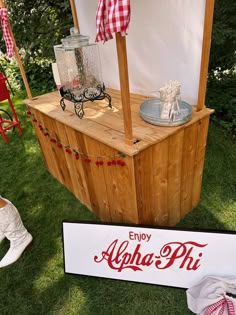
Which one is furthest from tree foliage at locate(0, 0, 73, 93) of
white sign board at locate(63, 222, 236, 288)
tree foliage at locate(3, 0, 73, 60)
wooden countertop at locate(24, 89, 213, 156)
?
white sign board at locate(63, 222, 236, 288)

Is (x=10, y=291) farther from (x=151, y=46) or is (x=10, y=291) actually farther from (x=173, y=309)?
(x=151, y=46)

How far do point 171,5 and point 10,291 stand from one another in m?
2.02

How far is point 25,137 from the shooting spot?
335cm

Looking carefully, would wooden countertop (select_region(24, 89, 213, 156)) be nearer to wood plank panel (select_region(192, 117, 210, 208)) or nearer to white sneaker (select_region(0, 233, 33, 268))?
wood plank panel (select_region(192, 117, 210, 208))

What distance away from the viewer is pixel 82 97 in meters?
1.81

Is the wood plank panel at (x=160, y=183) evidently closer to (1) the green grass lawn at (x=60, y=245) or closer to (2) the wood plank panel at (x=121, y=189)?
(2) the wood plank panel at (x=121, y=189)

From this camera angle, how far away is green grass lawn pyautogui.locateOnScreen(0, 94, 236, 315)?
4.86ft

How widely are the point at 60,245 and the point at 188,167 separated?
1.06m

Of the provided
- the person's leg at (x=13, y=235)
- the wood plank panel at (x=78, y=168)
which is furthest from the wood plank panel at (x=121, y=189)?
the person's leg at (x=13, y=235)

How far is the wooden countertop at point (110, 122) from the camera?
138cm

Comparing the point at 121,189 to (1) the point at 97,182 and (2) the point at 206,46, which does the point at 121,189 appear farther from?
(2) the point at 206,46

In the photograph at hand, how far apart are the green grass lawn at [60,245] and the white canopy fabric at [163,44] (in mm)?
882

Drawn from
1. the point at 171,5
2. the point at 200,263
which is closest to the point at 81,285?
the point at 200,263

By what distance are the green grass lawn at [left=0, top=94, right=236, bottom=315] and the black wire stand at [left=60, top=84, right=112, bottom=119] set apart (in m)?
0.82
